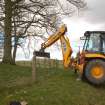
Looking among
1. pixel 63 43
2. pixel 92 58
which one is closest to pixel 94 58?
pixel 92 58

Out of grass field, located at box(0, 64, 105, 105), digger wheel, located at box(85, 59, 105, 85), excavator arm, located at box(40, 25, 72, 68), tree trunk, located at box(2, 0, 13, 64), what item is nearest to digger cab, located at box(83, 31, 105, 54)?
digger wheel, located at box(85, 59, 105, 85)

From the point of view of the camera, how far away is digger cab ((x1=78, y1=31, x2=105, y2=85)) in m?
22.0

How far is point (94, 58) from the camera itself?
22391mm

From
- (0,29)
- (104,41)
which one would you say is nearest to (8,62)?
(0,29)

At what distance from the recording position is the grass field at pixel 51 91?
60.6 ft

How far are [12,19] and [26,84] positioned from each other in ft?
43.4

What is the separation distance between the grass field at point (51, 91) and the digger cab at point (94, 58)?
559mm

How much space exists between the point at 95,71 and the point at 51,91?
3.41 metres

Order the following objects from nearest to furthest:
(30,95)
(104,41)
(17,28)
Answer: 1. (30,95)
2. (104,41)
3. (17,28)

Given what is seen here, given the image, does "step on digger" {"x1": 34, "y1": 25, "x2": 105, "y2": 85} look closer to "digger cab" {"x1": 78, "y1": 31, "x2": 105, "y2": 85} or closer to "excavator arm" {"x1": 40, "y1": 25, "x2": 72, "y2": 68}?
"digger cab" {"x1": 78, "y1": 31, "x2": 105, "y2": 85}

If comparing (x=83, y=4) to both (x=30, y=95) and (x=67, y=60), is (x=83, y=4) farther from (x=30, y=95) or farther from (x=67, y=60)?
(x=30, y=95)

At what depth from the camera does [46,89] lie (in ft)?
65.4

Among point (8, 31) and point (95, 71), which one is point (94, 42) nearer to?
point (95, 71)

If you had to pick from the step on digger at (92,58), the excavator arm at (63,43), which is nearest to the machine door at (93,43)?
the step on digger at (92,58)
